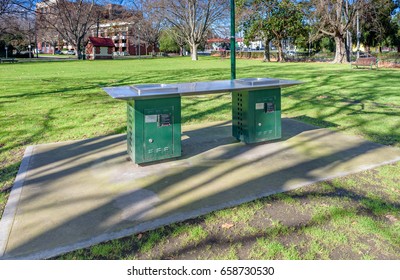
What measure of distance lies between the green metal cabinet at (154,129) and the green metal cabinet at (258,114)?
4.18ft

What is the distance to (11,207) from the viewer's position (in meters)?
3.75

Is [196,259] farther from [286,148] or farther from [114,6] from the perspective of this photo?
[114,6]

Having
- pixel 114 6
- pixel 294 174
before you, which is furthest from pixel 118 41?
pixel 294 174

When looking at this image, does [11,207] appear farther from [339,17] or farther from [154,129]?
[339,17]

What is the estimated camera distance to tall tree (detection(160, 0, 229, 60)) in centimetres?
4859

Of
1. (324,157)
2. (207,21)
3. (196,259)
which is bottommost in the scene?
(196,259)

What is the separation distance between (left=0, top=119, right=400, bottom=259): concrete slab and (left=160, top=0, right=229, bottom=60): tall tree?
45.6 m

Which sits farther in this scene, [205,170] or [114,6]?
[114,6]

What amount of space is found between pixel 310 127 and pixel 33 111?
7051 mm

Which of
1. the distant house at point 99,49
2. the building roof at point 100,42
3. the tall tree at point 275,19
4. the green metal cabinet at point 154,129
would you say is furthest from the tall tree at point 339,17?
the building roof at point 100,42

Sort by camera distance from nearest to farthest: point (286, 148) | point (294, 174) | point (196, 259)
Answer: point (196, 259), point (294, 174), point (286, 148)

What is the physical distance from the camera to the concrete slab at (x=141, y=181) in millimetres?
3256

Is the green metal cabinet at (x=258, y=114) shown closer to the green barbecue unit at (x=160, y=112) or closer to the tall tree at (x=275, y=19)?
the green barbecue unit at (x=160, y=112)

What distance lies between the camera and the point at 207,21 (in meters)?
50.3
